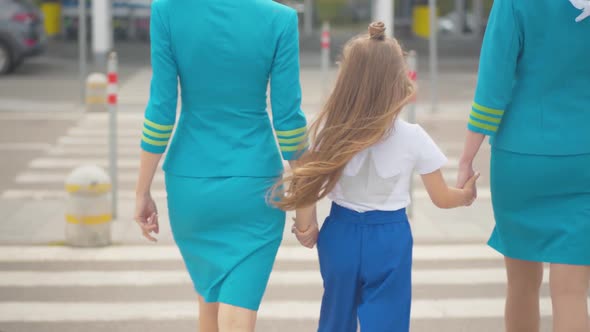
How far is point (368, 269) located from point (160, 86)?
0.96m

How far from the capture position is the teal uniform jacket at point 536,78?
399 cm

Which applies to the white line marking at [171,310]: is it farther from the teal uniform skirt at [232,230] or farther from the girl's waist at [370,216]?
the girl's waist at [370,216]

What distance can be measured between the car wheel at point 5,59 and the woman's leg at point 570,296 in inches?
690

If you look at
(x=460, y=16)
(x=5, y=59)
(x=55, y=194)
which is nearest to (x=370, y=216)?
(x=55, y=194)

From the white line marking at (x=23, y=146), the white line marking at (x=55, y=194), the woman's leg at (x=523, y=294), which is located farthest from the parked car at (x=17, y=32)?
the woman's leg at (x=523, y=294)

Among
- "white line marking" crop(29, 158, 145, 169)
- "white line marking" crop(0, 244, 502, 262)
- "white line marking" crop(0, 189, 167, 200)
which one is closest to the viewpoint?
"white line marking" crop(0, 244, 502, 262)

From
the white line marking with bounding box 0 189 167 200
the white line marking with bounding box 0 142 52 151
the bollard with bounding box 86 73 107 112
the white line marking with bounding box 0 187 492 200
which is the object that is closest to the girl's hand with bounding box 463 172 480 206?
the white line marking with bounding box 0 187 492 200

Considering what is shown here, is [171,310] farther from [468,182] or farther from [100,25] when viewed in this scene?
[100,25]

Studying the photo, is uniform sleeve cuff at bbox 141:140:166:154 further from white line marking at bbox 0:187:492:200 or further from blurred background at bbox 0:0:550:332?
white line marking at bbox 0:187:492:200

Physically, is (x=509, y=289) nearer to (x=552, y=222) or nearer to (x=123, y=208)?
(x=552, y=222)

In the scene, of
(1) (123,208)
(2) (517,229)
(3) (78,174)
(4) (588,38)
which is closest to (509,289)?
(2) (517,229)

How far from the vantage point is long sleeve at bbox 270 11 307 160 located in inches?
148

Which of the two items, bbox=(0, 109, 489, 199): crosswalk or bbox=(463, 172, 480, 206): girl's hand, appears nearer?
bbox=(463, 172, 480, 206): girl's hand

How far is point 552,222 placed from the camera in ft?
13.5
